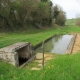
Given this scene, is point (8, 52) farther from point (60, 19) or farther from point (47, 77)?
point (60, 19)

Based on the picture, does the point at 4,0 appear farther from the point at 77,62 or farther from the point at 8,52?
the point at 77,62

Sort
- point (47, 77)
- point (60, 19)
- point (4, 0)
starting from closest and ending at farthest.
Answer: point (47, 77)
point (4, 0)
point (60, 19)

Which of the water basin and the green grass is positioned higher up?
the green grass

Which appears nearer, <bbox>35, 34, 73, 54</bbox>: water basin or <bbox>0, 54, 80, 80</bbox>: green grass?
<bbox>0, 54, 80, 80</bbox>: green grass

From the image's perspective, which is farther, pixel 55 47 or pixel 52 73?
pixel 55 47

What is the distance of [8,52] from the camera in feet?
30.3

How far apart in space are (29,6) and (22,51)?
20.9m

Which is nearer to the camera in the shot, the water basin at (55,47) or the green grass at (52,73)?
the green grass at (52,73)

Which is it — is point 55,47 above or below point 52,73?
below

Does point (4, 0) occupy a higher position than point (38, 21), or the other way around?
point (4, 0)

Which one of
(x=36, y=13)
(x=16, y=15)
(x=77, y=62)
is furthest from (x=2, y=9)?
(x=77, y=62)

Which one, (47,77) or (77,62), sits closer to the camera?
(47,77)

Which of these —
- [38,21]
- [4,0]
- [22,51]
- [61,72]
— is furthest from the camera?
[38,21]

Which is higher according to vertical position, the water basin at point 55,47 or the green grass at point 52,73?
→ the green grass at point 52,73
